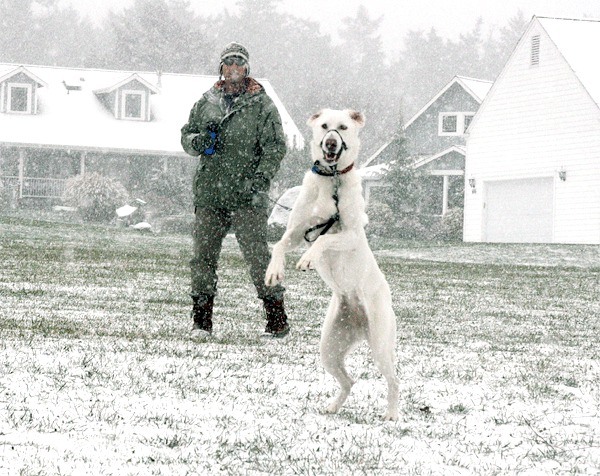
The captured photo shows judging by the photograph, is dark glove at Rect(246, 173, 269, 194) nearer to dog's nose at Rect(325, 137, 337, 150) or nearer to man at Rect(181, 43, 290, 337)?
man at Rect(181, 43, 290, 337)

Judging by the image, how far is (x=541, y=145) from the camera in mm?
27891

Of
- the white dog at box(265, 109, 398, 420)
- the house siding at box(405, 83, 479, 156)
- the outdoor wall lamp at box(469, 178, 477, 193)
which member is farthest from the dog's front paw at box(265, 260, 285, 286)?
the house siding at box(405, 83, 479, 156)

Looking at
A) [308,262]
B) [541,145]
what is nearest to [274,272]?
[308,262]

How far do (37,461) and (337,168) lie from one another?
81.5 inches

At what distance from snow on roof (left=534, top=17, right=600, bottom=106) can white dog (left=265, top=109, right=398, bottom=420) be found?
22.5 m

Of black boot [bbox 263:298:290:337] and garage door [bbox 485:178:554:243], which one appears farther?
garage door [bbox 485:178:554:243]

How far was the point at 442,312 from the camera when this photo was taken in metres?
10.1

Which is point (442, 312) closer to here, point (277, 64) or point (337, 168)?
point (337, 168)

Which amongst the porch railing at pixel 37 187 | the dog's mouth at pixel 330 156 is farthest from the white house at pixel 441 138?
the dog's mouth at pixel 330 156

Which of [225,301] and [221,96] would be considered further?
[225,301]

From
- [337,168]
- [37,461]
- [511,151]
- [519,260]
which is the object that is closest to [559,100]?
[511,151]

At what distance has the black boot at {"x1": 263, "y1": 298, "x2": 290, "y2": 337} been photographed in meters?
7.25

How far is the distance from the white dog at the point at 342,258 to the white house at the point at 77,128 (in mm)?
30998

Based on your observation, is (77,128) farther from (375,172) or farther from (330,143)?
(330,143)
